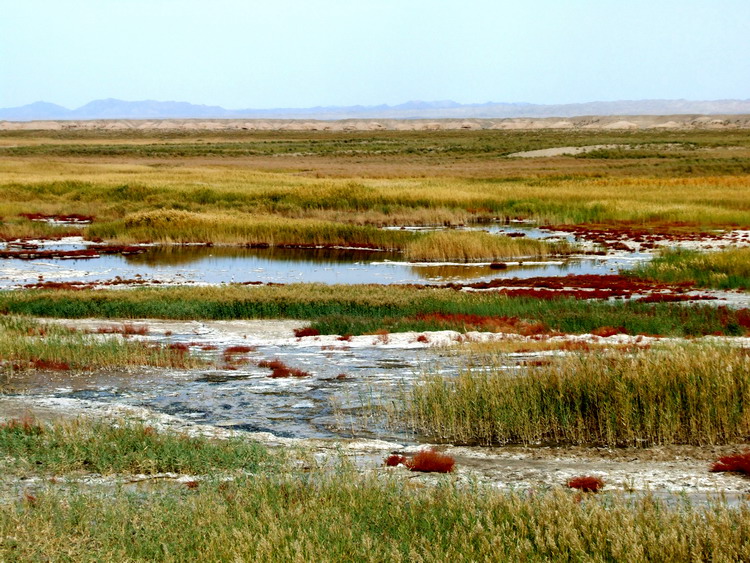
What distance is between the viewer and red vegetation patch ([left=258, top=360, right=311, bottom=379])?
1659cm

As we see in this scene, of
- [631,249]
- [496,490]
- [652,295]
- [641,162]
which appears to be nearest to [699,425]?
[496,490]

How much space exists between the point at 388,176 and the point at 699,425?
61.9 m

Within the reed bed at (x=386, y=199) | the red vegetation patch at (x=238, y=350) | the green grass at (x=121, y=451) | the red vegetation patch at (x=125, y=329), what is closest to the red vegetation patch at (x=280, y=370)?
the red vegetation patch at (x=238, y=350)

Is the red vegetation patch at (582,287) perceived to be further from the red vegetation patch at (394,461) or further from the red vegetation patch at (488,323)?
the red vegetation patch at (394,461)

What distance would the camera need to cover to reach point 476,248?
37969 mm

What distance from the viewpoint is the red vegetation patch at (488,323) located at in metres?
20.3

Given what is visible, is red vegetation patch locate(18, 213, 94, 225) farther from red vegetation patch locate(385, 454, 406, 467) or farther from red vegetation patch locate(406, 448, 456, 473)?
red vegetation patch locate(406, 448, 456, 473)

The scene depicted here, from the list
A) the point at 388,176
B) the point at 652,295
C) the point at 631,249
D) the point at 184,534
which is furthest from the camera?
the point at 388,176

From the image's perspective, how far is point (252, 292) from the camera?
25938mm

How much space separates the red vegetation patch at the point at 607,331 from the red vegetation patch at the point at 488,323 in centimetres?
115

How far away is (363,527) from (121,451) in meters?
4.33

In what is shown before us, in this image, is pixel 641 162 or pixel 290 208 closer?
pixel 290 208

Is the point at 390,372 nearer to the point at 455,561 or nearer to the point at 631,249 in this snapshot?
the point at 455,561

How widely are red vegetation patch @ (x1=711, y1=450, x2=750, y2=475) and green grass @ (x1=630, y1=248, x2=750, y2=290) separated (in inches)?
682
